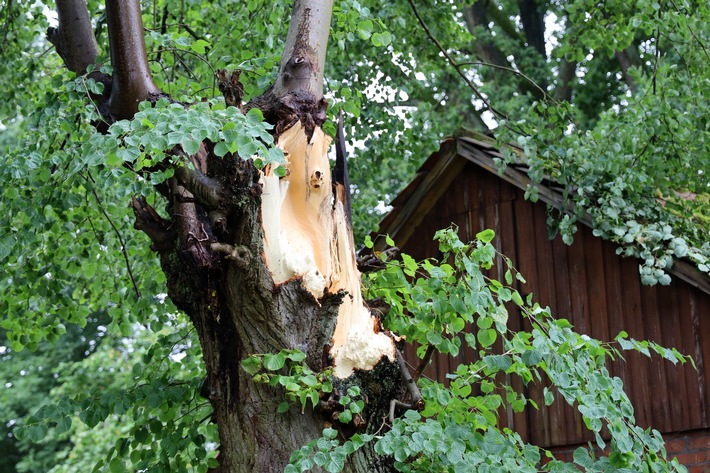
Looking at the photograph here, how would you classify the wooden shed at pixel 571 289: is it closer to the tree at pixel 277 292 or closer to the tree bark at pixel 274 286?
the tree at pixel 277 292

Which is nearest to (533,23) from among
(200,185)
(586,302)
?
(586,302)

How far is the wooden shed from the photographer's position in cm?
727

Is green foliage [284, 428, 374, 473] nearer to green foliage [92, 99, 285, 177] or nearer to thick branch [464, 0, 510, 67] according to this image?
green foliage [92, 99, 285, 177]

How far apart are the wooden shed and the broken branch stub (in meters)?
3.66

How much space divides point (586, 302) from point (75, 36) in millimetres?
4784

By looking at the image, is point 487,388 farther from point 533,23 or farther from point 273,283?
point 533,23

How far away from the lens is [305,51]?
480cm

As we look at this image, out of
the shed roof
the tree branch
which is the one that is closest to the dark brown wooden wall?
the shed roof

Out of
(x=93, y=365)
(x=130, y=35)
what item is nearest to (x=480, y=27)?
(x=93, y=365)

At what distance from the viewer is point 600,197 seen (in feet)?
24.8

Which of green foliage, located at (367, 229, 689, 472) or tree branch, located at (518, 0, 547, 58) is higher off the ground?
tree branch, located at (518, 0, 547, 58)

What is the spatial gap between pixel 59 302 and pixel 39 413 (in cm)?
242

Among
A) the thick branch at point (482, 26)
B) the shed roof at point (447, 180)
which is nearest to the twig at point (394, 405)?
the shed roof at point (447, 180)

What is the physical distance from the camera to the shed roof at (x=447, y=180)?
8078 mm
